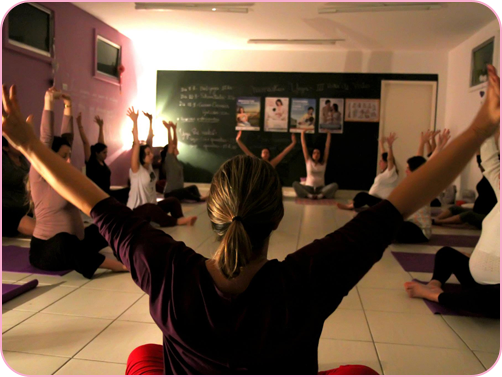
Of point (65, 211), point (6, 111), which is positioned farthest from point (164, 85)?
point (6, 111)

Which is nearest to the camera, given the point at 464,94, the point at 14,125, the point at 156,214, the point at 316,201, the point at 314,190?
the point at 14,125

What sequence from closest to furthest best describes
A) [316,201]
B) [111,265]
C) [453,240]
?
[111,265]
[453,240]
[316,201]

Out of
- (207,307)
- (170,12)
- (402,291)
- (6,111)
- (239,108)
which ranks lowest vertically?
(402,291)

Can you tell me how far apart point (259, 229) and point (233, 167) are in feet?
0.46

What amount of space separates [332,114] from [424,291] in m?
6.22

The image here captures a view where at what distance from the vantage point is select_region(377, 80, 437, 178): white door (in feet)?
27.3

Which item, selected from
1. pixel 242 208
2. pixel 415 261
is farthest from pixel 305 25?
pixel 242 208

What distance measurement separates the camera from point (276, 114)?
857cm

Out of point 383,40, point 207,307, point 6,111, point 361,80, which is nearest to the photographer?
point 207,307

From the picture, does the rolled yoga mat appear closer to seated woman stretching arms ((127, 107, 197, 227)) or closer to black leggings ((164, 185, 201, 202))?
black leggings ((164, 185, 201, 202))

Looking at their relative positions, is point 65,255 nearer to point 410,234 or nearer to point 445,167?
point 445,167

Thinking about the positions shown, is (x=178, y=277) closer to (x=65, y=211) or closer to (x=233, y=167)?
(x=233, y=167)

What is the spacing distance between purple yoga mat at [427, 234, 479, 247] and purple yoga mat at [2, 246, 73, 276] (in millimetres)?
3338

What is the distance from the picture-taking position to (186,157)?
28.9 feet
